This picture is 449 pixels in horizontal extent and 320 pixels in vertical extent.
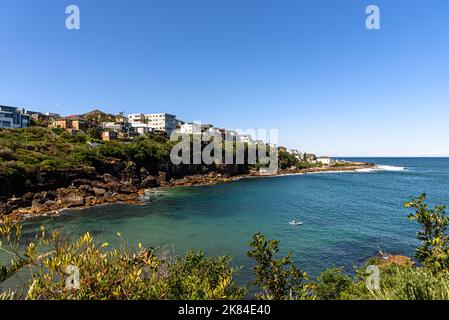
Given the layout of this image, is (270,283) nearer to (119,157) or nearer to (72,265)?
(72,265)

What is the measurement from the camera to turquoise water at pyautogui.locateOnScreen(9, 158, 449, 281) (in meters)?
31.3

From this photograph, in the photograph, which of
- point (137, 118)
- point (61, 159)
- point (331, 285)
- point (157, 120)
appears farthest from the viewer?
point (137, 118)

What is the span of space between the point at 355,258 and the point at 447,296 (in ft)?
83.0

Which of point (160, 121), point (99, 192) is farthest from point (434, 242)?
point (160, 121)

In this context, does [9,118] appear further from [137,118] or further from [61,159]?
[137,118]

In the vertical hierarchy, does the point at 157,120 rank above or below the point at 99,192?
above

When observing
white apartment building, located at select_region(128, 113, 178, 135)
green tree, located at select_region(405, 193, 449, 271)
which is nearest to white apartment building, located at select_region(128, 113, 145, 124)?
white apartment building, located at select_region(128, 113, 178, 135)

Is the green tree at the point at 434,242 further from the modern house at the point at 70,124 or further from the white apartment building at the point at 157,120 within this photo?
the white apartment building at the point at 157,120

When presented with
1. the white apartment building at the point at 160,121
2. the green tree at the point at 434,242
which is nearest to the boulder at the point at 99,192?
the green tree at the point at 434,242

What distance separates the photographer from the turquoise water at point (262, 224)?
103 feet

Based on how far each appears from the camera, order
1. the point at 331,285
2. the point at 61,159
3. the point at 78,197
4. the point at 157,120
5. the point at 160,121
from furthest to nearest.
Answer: the point at 157,120
the point at 160,121
the point at 61,159
the point at 78,197
the point at 331,285

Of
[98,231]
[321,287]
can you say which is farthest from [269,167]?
[321,287]

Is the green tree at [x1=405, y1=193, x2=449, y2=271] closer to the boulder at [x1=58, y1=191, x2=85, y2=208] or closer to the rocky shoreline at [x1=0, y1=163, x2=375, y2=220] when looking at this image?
the rocky shoreline at [x1=0, y1=163, x2=375, y2=220]

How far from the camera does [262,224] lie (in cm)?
4297
